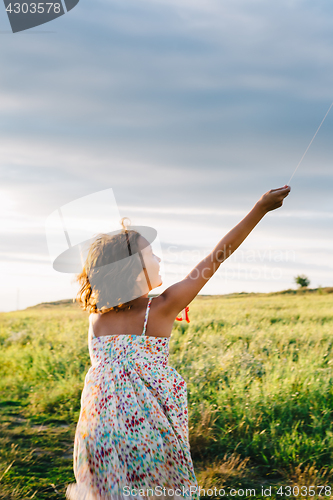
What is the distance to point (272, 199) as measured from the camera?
2.02 meters

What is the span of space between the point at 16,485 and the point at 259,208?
A: 290cm

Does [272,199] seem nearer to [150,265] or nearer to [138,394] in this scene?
[150,265]

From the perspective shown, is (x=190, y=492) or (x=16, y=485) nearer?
(x=190, y=492)

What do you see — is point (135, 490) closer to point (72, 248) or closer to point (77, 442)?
point (77, 442)

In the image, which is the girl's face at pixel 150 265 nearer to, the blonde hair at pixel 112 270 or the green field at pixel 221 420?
the blonde hair at pixel 112 270

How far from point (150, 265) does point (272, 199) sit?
718mm

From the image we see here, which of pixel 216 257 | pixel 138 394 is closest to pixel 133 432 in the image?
pixel 138 394

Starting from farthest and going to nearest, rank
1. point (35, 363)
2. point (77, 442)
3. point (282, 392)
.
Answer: point (35, 363) < point (282, 392) < point (77, 442)

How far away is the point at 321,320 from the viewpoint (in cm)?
978

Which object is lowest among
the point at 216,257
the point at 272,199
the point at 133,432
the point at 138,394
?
the point at 133,432

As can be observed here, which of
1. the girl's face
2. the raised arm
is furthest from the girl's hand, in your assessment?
the girl's face

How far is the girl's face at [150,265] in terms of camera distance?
2.14 m

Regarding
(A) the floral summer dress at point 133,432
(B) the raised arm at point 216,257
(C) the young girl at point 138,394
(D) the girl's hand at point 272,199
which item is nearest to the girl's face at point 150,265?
(C) the young girl at point 138,394

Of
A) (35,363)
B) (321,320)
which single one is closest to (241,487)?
(35,363)
